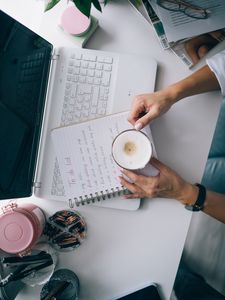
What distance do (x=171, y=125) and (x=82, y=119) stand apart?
0.20 meters

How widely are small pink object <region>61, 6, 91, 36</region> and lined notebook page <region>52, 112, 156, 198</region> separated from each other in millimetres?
209

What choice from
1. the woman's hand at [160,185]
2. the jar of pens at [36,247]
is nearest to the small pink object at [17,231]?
the jar of pens at [36,247]

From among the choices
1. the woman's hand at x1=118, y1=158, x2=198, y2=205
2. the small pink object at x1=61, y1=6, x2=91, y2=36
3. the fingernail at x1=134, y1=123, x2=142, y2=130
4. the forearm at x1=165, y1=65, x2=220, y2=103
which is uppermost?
the small pink object at x1=61, y1=6, x2=91, y2=36

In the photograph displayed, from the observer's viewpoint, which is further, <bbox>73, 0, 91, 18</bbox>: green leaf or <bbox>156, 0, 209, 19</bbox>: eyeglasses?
<bbox>156, 0, 209, 19</bbox>: eyeglasses

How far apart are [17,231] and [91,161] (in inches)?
8.4

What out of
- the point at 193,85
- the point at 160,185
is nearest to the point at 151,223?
the point at 160,185

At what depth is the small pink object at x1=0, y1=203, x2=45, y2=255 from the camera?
2.30ft

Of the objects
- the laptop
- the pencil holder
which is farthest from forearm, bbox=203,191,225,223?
the pencil holder

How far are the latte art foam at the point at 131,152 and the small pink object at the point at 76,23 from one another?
0.90 feet

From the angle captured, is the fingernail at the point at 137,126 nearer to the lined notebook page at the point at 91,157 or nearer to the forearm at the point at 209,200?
the lined notebook page at the point at 91,157

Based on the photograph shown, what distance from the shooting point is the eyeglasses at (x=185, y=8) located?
2.60 ft

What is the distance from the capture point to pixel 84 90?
801mm

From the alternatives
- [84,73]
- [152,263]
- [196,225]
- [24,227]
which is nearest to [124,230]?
[152,263]

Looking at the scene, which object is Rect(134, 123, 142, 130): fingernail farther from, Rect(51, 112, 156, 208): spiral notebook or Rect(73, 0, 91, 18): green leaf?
Rect(73, 0, 91, 18): green leaf
